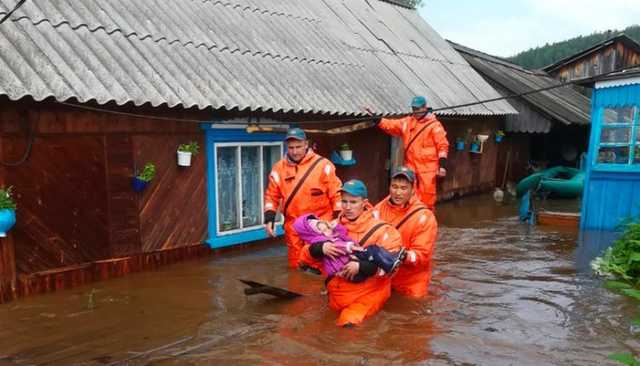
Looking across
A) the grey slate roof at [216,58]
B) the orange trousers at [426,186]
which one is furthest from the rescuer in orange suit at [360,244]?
the orange trousers at [426,186]

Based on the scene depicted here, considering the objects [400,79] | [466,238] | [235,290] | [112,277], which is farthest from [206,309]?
[400,79]

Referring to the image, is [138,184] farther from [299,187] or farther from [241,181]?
[299,187]

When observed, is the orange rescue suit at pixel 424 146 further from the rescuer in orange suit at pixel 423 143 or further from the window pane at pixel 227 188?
the window pane at pixel 227 188

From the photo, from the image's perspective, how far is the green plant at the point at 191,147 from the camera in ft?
23.4

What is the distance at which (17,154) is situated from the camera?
221 inches

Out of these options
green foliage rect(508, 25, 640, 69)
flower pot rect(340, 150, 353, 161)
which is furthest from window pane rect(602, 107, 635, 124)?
green foliage rect(508, 25, 640, 69)

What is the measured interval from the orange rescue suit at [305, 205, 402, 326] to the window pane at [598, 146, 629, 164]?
6.06 meters

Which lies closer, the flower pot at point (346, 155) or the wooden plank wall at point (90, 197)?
the wooden plank wall at point (90, 197)

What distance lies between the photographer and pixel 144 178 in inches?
259

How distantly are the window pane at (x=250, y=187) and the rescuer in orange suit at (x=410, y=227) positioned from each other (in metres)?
3.39

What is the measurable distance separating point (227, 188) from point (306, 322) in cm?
353

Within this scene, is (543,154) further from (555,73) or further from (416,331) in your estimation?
(416,331)

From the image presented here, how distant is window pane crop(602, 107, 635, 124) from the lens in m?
8.69

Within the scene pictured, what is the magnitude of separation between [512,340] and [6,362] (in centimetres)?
427
